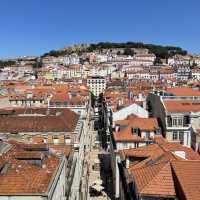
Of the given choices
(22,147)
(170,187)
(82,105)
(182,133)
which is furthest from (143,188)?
(82,105)

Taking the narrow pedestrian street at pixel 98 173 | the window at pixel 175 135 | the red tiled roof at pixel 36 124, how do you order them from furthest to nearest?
1. the narrow pedestrian street at pixel 98 173
2. the window at pixel 175 135
3. the red tiled roof at pixel 36 124

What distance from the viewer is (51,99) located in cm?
10506

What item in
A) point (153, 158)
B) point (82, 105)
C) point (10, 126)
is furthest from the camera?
point (82, 105)

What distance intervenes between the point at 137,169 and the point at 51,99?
75.3 metres

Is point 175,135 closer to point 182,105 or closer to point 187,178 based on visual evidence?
point 182,105

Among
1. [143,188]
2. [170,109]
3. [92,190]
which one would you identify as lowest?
[92,190]

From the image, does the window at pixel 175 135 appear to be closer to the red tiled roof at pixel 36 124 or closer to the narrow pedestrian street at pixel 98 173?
the narrow pedestrian street at pixel 98 173

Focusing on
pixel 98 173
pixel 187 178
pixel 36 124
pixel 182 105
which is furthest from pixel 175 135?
pixel 187 178

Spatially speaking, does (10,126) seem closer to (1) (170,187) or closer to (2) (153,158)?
(2) (153,158)

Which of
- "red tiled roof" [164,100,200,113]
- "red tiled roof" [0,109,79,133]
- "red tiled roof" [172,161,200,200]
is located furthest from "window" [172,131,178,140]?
"red tiled roof" [172,161,200,200]

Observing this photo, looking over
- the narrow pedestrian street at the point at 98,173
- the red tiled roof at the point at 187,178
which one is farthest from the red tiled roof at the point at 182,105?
the red tiled roof at the point at 187,178

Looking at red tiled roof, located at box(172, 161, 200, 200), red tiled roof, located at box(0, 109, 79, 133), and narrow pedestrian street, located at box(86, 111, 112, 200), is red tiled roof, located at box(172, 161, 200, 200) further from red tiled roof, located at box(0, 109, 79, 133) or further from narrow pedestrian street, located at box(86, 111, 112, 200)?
narrow pedestrian street, located at box(86, 111, 112, 200)

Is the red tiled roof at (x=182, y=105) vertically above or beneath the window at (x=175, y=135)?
above

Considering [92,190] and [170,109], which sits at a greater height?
[170,109]
